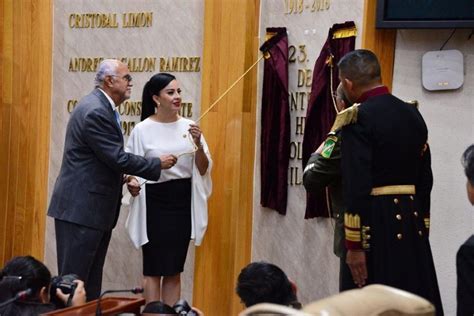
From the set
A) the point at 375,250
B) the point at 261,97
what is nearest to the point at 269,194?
the point at 261,97

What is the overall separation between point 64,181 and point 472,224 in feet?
8.01

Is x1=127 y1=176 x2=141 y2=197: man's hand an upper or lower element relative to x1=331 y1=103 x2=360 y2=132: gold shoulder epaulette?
lower

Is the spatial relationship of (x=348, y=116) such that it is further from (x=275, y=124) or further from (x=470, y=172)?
(x=275, y=124)

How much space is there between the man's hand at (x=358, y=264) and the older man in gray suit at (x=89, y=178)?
165 centimetres

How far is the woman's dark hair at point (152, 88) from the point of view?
660cm

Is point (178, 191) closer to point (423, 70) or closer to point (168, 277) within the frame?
point (168, 277)

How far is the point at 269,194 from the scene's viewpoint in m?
6.99

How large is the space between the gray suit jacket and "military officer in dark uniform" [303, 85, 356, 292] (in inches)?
52.0

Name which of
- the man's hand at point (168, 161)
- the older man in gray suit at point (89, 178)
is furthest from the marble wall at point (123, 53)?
the older man in gray suit at point (89, 178)

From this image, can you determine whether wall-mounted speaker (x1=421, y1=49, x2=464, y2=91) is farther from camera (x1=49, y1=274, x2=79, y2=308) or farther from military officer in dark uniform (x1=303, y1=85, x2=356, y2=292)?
camera (x1=49, y1=274, x2=79, y2=308)

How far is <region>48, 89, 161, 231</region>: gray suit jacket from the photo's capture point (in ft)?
19.5

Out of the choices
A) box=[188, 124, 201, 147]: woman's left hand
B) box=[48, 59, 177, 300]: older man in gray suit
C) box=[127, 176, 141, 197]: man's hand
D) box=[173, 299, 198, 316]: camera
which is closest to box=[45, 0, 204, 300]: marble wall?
box=[188, 124, 201, 147]: woman's left hand

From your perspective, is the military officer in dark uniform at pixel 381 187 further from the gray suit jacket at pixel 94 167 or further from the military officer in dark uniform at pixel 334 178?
the gray suit jacket at pixel 94 167

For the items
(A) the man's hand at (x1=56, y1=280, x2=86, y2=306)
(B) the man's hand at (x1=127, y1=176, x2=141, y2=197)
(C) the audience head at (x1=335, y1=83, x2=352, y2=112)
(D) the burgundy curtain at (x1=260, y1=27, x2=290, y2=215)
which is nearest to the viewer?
(A) the man's hand at (x1=56, y1=280, x2=86, y2=306)
